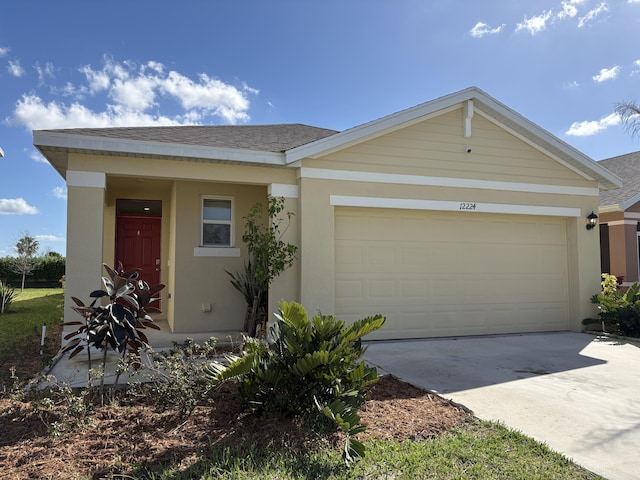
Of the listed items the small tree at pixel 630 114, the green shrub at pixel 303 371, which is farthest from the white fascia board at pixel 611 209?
the green shrub at pixel 303 371

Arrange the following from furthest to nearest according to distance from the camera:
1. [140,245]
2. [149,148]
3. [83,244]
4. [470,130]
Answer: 1. [140,245]
2. [470,130]
3. [149,148]
4. [83,244]

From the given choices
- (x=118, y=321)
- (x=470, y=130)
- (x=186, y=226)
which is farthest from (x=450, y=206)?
(x=118, y=321)

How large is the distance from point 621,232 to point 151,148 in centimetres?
1294

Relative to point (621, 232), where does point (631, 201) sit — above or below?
above

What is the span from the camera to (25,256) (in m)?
22.5

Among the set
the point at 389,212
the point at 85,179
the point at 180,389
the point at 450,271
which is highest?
the point at 85,179

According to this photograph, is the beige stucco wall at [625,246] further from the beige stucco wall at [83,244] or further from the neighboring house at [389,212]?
the beige stucco wall at [83,244]

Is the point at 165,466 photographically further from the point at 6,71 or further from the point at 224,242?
the point at 6,71

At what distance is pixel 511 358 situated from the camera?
7.09m

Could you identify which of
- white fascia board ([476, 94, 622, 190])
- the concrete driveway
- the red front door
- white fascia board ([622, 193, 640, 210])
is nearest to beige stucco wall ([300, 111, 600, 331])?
white fascia board ([476, 94, 622, 190])

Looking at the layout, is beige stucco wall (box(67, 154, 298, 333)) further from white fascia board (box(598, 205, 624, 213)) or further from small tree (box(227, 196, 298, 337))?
white fascia board (box(598, 205, 624, 213))

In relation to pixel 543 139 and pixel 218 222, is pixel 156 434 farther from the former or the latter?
pixel 543 139

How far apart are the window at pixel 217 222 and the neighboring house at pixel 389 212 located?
0.03m

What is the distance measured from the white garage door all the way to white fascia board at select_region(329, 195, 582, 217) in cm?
20
